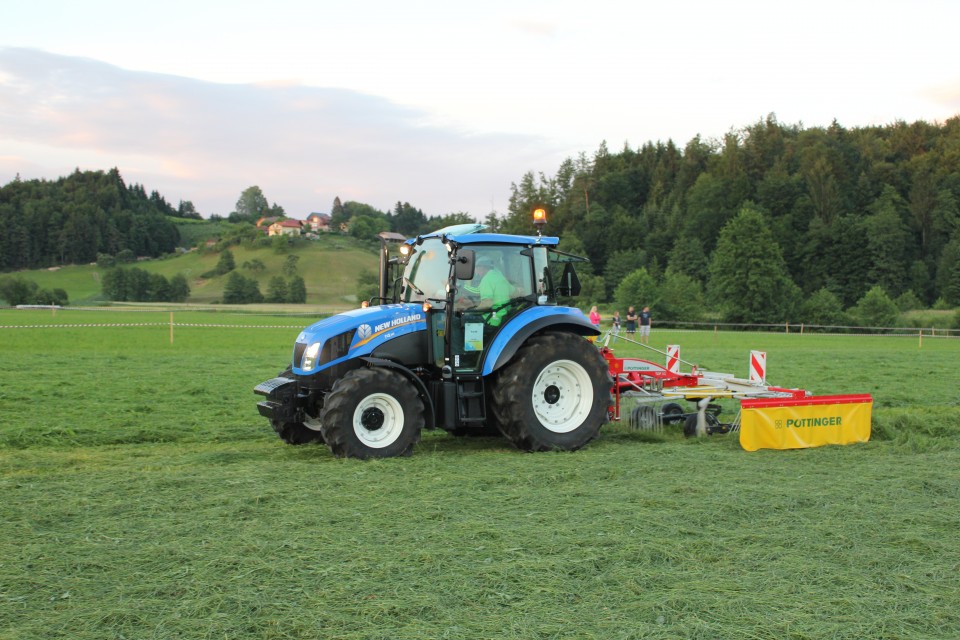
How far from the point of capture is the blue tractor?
792cm

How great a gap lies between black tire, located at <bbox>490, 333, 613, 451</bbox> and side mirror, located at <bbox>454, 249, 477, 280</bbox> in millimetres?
1054

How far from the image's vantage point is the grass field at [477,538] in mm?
4043

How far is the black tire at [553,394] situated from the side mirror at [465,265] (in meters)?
1.05

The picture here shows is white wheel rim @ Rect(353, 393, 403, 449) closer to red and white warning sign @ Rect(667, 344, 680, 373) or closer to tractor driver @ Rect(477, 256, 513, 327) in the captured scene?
tractor driver @ Rect(477, 256, 513, 327)

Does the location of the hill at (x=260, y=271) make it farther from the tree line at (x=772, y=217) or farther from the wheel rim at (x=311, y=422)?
the wheel rim at (x=311, y=422)

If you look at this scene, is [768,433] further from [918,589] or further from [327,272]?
[327,272]

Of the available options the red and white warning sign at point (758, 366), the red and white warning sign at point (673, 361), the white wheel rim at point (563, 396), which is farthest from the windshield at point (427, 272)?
the red and white warning sign at point (758, 366)

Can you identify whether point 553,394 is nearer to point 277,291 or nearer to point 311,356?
point 311,356

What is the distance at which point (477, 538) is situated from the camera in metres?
5.30

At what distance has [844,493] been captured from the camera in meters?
6.56

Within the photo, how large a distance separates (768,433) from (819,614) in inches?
186

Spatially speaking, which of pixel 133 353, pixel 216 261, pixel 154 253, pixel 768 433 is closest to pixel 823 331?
pixel 133 353

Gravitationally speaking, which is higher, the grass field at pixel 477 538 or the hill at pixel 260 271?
the hill at pixel 260 271

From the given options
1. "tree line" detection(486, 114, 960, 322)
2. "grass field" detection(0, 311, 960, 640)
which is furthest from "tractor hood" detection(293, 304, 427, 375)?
"tree line" detection(486, 114, 960, 322)
